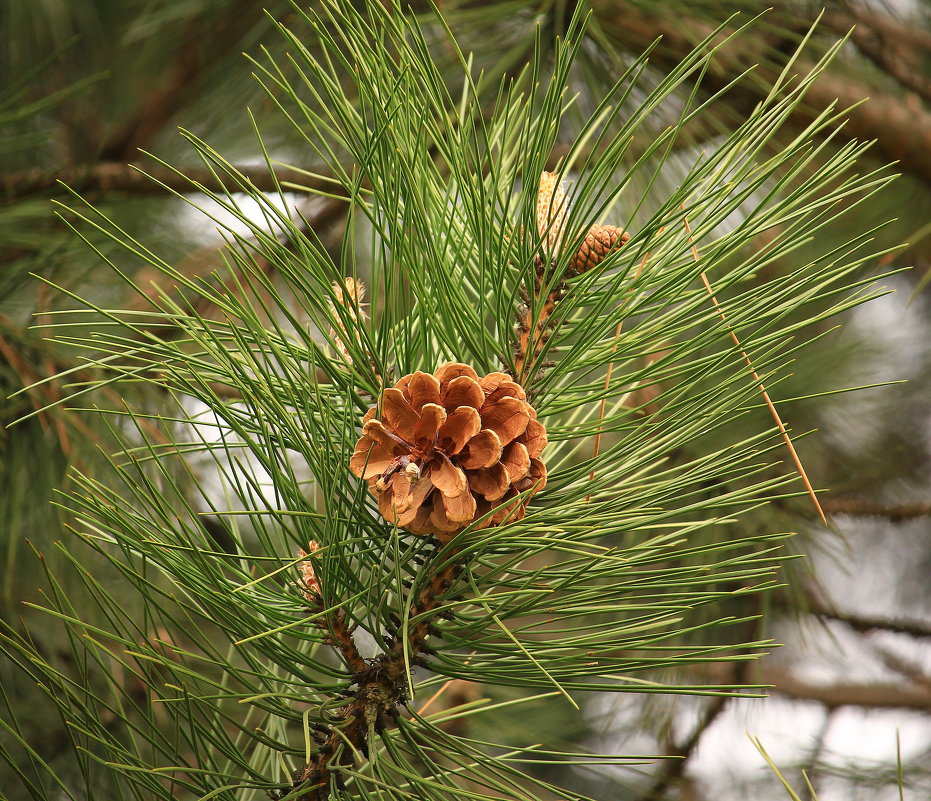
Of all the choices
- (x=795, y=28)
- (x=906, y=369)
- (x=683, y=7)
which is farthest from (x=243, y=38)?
(x=906, y=369)

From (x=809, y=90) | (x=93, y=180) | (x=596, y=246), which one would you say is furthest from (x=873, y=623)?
(x=93, y=180)

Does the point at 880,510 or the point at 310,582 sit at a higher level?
the point at 310,582

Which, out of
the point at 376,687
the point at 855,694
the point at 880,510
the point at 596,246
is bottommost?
the point at 855,694

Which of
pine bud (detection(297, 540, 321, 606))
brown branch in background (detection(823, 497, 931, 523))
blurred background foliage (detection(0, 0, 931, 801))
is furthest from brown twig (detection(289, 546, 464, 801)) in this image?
brown branch in background (detection(823, 497, 931, 523))

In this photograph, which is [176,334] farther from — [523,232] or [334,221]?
[523,232]

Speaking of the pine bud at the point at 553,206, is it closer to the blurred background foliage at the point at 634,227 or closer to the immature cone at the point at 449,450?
the immature cone at the point at 449,450

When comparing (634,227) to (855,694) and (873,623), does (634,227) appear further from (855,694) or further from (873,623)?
(855,694)

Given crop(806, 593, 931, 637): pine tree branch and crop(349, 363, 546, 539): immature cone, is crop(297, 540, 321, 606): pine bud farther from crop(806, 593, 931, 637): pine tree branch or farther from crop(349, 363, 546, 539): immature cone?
crop(806, 593, 931, 637): pine tree branch
